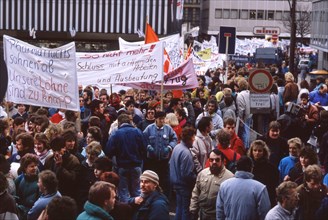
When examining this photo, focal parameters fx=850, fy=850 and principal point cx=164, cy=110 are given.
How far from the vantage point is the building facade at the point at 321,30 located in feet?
158

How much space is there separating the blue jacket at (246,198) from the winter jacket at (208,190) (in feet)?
2.28

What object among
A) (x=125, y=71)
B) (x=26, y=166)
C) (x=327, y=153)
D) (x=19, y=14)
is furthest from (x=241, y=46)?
(x=26, y=166)

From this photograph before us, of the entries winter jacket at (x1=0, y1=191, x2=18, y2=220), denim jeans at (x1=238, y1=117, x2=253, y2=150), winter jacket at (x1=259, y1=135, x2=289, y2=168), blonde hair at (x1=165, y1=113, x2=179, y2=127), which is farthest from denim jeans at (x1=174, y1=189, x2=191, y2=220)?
denim jeans at (x1=238, y1=117, x2=253, y2=150)

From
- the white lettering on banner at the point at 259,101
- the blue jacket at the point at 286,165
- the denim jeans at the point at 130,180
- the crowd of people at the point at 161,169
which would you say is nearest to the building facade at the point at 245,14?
the white lettering on banner at the point at 259,101

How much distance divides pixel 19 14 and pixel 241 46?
26.8m

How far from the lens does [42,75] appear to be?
1285cm

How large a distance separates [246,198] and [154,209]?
1.13 meters

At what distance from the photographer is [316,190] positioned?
8.33 m

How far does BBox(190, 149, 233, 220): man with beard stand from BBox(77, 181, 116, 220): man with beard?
2.29 m

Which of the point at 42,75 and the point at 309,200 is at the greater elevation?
the point at 42,75

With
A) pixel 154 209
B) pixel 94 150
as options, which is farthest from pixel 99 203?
pixel 94 150

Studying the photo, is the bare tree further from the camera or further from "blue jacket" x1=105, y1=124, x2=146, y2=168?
"blue jacket" x1=105, y1=124, x2=146, y2=168

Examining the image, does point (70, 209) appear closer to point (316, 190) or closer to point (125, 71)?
point (316, 190)

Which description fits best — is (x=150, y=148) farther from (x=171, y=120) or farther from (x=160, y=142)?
(x=171, y=120)
